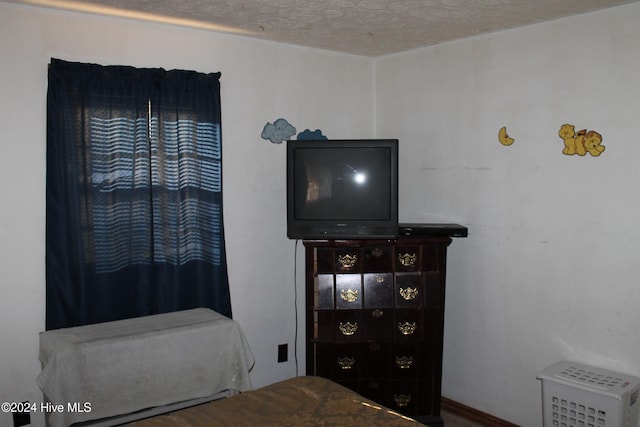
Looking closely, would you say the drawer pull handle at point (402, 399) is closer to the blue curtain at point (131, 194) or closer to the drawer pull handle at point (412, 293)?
the drawer pull handle at point (412, 293)

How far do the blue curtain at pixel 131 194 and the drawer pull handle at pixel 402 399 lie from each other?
119cm

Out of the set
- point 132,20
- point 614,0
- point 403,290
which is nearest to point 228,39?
point 132,20

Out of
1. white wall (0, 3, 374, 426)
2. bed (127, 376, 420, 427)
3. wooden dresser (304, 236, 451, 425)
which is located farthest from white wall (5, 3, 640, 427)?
bed (127, 376, 420, 427)

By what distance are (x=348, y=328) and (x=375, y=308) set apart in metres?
0.21

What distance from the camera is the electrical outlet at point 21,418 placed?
303cm

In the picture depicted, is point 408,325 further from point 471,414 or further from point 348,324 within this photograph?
point 471,414

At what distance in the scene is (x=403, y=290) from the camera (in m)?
3.51

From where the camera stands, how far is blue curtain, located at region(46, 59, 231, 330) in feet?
10.1

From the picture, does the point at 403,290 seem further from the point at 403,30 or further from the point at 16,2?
the point at 16,2

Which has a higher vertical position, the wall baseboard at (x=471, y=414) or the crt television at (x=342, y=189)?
the crt television at (x=342, y=189)

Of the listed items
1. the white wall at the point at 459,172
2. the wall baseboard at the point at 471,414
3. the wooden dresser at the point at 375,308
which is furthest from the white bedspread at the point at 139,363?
the wall baseboard at the point at 471,414

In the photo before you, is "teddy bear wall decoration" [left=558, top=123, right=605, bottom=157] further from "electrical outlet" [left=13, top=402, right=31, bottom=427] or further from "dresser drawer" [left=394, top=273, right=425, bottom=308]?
"electrical outlet" [left=13, top=402, right=31, bottom=427]

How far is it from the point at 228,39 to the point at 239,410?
2.35m

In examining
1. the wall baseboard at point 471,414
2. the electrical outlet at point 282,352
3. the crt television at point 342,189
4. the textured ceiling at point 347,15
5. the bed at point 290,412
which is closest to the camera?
the bed at point 290,412
